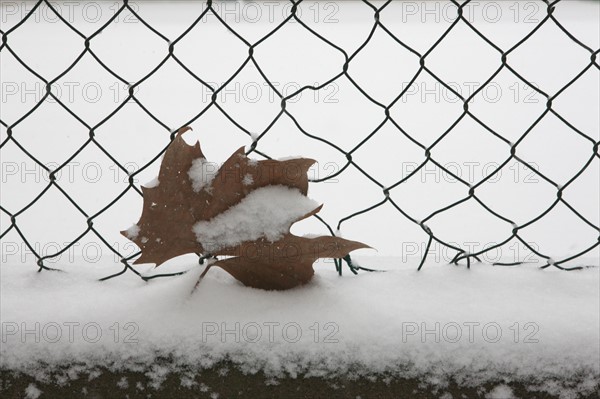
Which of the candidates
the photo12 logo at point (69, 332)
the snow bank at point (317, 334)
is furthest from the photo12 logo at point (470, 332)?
the photo12 logo at point (69, 332)

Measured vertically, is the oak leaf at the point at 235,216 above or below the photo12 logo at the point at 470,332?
above

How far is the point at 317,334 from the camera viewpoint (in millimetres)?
862

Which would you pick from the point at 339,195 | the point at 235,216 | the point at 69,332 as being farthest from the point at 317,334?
the point at 339,195

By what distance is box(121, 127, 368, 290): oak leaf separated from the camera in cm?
88

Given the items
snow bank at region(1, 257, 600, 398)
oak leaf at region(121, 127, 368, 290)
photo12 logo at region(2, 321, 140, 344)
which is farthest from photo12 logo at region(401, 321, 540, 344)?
photo12 logo at region(2, 321, 140, 344)

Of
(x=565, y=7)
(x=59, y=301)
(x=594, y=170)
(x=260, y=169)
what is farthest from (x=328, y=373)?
(x=565, y=7)

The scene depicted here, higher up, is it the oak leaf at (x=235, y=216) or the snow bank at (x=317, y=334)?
the oak leaf at (x=235, y=216)

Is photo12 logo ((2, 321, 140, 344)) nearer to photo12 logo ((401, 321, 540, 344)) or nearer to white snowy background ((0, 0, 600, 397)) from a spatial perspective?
white snowy background ((0, 0, 600, 397))

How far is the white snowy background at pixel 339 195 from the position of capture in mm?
860

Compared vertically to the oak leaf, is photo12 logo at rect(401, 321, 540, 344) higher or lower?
lower

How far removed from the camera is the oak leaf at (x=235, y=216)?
88 centimetres

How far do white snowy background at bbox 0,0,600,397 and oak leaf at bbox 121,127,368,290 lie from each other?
0.05 metres

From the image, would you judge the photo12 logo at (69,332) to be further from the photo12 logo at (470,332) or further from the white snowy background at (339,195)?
the photo12 logo at (470,332)

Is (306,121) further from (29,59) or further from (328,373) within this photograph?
(328,373)
